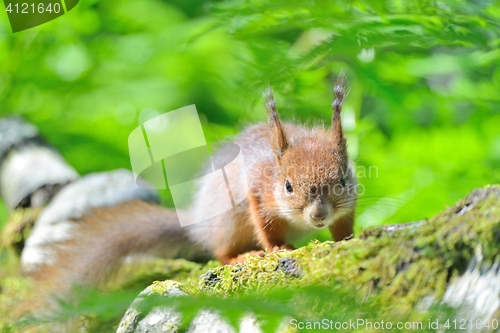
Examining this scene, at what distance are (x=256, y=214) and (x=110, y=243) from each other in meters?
0.75

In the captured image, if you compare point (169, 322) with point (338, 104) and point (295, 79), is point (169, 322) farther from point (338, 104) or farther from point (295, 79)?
point (295, 79)

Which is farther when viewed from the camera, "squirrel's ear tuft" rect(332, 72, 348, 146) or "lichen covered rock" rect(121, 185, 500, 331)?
"squirrel's ear tuft" rect(332, 72, 348, 146)

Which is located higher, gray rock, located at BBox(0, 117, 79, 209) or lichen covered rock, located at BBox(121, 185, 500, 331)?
lichen covered rock, located at BBox(121, 185, 500, 331)

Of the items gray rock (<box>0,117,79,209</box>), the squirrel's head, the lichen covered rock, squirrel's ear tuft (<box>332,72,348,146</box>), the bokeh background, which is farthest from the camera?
gray rock (<box>0,117,79,209</box>)

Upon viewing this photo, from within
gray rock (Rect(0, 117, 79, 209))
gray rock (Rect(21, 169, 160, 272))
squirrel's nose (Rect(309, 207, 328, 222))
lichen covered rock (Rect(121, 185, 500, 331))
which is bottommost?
gray rock (Rect(0, 117, 79, 209))

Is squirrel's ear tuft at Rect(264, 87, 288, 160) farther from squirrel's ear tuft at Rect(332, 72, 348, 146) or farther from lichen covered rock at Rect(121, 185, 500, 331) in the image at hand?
lichen covered rock at Rect(121, 185, 500, 331)

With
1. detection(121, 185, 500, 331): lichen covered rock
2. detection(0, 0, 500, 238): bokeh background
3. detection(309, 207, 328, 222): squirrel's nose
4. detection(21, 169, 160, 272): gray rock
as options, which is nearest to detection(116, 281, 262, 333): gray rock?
detection(121, 185, 500, 331): lichen covered rock

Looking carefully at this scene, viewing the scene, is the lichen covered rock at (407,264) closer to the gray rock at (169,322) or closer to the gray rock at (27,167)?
the gray rock at (169,322)

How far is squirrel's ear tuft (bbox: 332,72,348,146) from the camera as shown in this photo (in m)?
2.01

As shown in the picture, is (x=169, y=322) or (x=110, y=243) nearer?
Result: (x=169, y=322)

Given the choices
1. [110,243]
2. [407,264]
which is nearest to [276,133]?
[110,243]

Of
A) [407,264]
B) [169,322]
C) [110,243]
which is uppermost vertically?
[407,264]

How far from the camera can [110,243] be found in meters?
2.58

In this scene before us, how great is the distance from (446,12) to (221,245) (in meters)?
1.62
